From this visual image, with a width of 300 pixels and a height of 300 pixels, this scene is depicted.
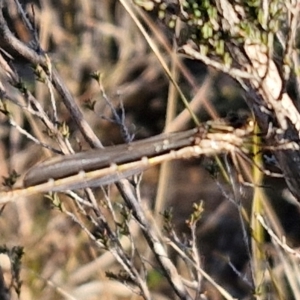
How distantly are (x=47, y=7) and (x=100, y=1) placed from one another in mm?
236

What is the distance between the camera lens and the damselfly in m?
0.85

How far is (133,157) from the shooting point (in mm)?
853

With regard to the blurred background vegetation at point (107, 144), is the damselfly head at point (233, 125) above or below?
above

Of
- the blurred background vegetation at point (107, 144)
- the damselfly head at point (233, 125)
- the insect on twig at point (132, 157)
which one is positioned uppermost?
the damselfly head at point (233, 125)

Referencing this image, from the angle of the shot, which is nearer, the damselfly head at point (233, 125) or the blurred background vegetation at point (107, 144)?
the damselfly head at point (233, 125)

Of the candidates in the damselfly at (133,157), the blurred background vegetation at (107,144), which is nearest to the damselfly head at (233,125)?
the damselfly at (133,157)

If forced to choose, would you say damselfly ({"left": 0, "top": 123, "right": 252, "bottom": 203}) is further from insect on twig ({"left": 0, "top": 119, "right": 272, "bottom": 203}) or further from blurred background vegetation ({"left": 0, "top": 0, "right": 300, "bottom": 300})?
blurred background vegetation ({"left": 0, "top": 0, "right": 300, "bottom": 300})

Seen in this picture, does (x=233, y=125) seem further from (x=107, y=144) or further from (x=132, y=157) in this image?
(x=107, y=144)

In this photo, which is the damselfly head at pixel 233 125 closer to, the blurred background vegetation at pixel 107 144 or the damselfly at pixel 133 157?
the damselfly at pixel 133 157

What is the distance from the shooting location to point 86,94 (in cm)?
241

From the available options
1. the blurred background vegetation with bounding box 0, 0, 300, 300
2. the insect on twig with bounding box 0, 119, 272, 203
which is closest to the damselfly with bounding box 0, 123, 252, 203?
the insect on twig with bounding box 0, 119, 272, 203

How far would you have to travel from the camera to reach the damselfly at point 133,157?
85 cm

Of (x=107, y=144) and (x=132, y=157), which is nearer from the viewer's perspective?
(x=132, y=157)

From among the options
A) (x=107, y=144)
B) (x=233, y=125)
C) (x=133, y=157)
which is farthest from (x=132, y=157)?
(x=107, y=144)
